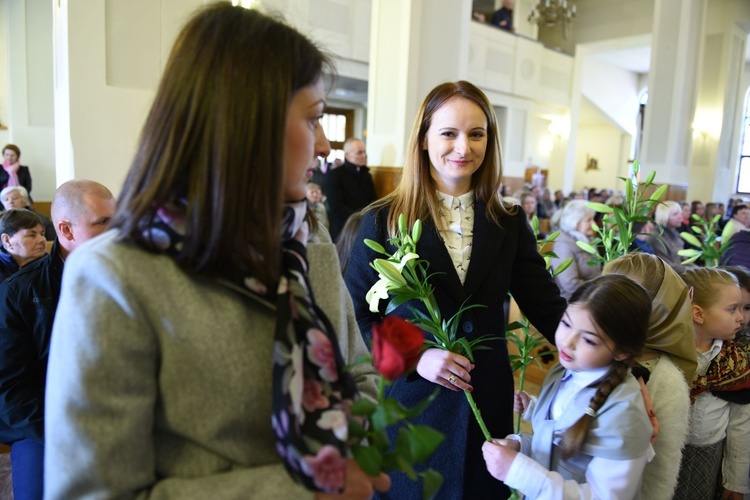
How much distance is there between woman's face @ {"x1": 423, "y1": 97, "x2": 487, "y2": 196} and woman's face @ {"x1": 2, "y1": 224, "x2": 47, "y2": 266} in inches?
87.1

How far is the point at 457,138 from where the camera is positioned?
4.36 ft

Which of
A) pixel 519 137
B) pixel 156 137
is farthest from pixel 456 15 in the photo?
pixel 519 137

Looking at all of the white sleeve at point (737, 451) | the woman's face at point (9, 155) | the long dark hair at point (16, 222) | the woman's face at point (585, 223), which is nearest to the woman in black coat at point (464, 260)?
the white sleeve at point (737, 451)

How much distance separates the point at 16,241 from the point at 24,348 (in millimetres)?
1127

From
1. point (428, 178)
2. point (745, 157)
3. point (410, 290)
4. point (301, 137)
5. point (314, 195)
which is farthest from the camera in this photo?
point (745, 157)

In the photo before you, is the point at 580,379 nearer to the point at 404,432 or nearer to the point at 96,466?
the point at 404,432

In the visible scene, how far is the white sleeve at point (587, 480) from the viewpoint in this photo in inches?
40.0

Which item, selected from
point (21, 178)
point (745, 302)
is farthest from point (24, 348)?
point (21, 178)

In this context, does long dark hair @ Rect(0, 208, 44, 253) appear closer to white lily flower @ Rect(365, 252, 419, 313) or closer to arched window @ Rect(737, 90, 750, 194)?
white lily flower @ Rect(365, 252, 419, 313)

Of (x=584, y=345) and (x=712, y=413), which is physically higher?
(x=584, y=345)

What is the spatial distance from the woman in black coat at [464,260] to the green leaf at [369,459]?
2.17 feet

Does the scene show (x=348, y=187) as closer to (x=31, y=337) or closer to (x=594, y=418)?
(x=31, y=337)

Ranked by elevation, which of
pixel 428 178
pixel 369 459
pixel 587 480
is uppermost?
pixel 428 178

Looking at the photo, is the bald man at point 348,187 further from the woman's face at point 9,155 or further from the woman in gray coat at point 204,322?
the woman's face at point 9,155
